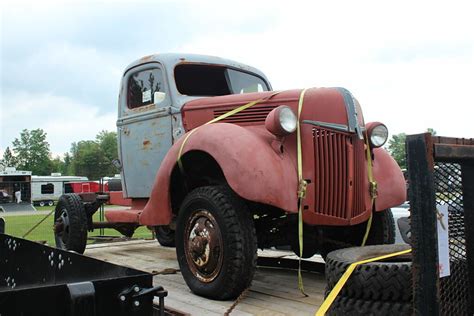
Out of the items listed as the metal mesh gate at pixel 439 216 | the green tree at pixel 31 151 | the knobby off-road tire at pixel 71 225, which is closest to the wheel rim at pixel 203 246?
the metal mesh gate at pixel 439 216

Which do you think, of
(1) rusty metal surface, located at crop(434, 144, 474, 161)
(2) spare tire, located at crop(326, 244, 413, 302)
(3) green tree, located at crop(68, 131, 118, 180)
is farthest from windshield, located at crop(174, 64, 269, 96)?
(3) green tree, located at crop(68, 131, 118, 180)

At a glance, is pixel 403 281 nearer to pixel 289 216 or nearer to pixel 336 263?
pixel 336 263

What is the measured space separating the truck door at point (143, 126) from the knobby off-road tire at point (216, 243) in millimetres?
1253

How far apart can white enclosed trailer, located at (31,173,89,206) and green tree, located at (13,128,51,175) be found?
40.4 m

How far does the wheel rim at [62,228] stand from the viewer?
5.37m

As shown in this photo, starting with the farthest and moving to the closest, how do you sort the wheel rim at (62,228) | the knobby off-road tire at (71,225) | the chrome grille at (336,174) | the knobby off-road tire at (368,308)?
the wheel rim at (62,228) → the knobby off-road tire at (71,225) → the chrome grille at (336,174) → the knobby off-road tire at (368,308)

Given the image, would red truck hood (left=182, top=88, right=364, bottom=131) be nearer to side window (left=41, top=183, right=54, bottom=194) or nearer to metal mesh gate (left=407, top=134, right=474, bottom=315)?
metal mesh gate (left=407, top=134, right=474, bottom=315)

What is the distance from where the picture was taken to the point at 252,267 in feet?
10.2

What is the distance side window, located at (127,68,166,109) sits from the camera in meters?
4.78

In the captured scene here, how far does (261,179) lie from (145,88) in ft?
7.93

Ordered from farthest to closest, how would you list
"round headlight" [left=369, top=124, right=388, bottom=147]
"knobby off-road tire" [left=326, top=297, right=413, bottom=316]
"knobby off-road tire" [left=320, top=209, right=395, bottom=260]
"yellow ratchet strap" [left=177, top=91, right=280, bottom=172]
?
"knobby off-road tire" [left=320, top=209, right=395, bottom=260] → "round headlight" [left=369, top=124, right=388, bottom=147] → "yellow ratchet strap" [left=177, top=91, right=280, bottom=172] → "knobby off-road tire" [left=326, top=297, right=413, bottom=316]

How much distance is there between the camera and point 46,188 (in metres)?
39.3

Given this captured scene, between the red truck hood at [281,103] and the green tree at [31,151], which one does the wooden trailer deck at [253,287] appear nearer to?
the red truck hood at [281,103]

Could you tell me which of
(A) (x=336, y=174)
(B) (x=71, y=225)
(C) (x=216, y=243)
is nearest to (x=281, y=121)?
(A) (x=336, y=174)
